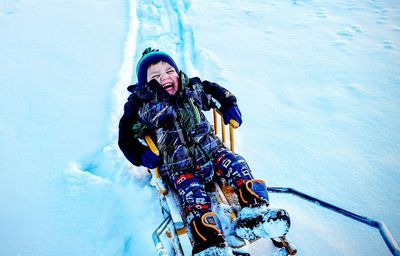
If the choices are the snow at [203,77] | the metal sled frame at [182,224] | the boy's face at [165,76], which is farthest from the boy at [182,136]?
the snow at [203,77]

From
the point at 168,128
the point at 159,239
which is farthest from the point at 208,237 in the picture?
the point at 168,128

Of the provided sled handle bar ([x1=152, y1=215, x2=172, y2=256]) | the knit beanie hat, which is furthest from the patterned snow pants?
the knit beanie hat

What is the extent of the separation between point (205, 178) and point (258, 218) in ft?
1.96

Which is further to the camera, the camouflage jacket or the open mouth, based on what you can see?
the open mouth

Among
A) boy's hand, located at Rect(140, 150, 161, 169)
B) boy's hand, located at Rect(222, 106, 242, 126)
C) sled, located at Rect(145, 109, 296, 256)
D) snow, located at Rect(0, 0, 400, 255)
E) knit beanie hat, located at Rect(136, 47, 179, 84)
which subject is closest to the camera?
sled, located at Rect(145, 109, 296, 256)

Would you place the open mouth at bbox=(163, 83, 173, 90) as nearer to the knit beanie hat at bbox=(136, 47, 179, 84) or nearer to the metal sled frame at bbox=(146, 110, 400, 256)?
the knit beanie hat at bbox=(136, 47, 179, 84)

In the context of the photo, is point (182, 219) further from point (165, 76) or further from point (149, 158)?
point (165, 76)

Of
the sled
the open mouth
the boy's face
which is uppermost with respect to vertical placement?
the boy's face

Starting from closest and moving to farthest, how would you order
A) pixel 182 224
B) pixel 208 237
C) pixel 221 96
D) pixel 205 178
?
pixel 208 237 < pixel 182 224 < pixel 205 178 < pixel 221 96

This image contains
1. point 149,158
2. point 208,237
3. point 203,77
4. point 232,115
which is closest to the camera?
point 208,237

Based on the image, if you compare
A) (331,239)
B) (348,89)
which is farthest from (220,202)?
(348,89)

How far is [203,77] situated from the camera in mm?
3588

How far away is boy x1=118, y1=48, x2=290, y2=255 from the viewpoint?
5.70 feet

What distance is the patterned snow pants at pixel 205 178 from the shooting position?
1.66m
